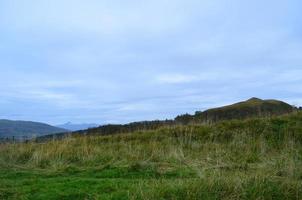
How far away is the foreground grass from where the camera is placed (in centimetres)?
902

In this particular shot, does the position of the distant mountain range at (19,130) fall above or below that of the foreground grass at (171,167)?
above

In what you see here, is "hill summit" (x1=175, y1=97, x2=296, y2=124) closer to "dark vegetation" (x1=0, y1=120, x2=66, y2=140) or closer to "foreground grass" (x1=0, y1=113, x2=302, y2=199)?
"dark vegetation" (x1=0, y1=120, x2=66, y2=140)

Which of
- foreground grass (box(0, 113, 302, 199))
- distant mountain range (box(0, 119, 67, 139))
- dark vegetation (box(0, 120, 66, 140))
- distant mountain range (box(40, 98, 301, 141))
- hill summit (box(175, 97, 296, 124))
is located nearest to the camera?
foreground grass (box(0, 113, 302, 199))

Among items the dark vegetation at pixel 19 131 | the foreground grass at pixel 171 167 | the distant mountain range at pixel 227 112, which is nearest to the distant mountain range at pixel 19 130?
the dark vegetation at pixel 19 131

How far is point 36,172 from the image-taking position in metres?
13.4

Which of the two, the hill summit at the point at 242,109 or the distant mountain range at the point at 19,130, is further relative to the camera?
the hill summit at the point at 242,109

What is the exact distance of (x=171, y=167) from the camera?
12984mm

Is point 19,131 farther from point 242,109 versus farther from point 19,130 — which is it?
point 242,109

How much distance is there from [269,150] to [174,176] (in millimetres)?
6516

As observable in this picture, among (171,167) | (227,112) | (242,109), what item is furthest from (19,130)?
(171,167)

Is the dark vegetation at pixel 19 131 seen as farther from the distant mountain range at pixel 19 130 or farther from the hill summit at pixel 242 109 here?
the hill summit at pixel 242 109

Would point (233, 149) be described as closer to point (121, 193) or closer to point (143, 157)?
point (143, 157)

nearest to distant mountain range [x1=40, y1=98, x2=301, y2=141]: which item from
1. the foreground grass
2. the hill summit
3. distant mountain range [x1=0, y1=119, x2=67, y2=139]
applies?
the hill summit

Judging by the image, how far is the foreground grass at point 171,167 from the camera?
29.6 feet
